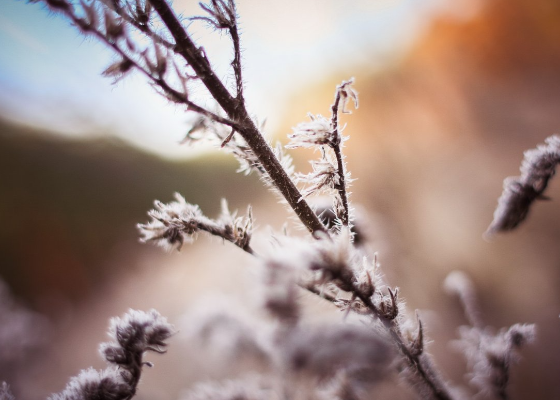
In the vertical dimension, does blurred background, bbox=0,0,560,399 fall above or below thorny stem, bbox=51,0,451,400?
above

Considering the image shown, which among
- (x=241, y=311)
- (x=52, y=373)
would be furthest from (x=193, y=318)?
(x=52, y=373)

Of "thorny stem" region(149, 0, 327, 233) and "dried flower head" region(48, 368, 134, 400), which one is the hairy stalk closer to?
"thorny stem" region(149, 0, 327, 233)

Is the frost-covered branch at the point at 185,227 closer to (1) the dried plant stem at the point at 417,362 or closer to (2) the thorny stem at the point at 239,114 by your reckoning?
(2) the thorny stem at the point at 239,114

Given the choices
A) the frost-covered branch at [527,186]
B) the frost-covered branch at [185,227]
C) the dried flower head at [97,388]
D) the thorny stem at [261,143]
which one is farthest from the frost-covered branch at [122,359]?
the frost-covered branch at [527,186]

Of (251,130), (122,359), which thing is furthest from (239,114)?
(122,359)

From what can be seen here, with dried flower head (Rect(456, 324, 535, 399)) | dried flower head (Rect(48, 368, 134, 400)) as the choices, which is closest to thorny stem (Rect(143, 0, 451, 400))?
dried flower head (Rect(456, 324, 535, 399))

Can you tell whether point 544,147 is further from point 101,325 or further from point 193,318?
point 101,325

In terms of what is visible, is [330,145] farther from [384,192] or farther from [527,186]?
[384,192]

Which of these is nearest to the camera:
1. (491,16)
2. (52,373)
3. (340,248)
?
(340,248)
